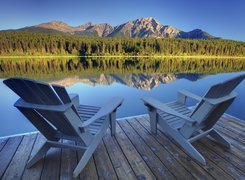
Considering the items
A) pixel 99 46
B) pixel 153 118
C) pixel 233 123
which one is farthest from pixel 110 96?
pixel 99 46

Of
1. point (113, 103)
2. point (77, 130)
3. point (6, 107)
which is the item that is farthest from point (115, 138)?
point (6, 107)

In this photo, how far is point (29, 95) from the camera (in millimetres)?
1674

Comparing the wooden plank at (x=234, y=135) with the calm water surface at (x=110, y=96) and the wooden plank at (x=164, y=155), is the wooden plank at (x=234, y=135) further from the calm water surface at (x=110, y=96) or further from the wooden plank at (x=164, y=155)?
the calm water surface at (x=110, y=96)

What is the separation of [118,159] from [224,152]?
4.43 ft

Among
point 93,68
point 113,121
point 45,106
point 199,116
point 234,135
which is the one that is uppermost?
point 45,106

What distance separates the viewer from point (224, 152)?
2.26 m

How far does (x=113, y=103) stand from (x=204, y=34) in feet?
584

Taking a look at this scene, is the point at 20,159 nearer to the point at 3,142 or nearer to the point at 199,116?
the point at 3,142

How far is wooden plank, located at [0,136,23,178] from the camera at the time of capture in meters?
2.03

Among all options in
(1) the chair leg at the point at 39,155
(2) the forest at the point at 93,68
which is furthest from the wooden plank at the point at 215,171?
(2) the forest at the point at 93,68

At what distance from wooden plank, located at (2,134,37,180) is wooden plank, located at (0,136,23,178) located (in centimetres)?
4

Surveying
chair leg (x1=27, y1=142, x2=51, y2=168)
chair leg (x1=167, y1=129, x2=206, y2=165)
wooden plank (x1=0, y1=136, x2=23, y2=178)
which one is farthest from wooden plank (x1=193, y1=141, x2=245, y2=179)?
wooden plank (x1=0, y1=136, x2=23, y2=178)

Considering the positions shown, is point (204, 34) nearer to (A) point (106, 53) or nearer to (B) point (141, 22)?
(B) point (141, 22)

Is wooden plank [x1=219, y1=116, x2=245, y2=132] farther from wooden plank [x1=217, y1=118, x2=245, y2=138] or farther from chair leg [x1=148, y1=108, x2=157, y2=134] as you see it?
chair leg [x1=148, y1=108, x2=157, y2=134]
